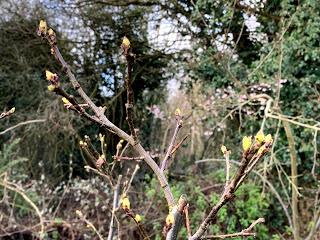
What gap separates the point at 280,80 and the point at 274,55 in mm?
347

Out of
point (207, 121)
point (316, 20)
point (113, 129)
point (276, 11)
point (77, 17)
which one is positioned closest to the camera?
point (113, 129)

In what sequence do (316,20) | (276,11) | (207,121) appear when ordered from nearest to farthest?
(316,20)
(276,11)
(207,121)

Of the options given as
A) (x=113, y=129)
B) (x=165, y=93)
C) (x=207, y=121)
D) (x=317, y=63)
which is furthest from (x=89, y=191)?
(x=113, y=129)

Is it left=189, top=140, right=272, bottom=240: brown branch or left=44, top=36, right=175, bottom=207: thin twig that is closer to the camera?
left=189, top=140, right=272, bottom=240: brown branch

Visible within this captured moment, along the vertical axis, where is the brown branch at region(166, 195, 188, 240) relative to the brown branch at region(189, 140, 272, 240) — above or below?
below

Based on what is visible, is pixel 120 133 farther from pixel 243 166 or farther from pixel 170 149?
pixel 243 166

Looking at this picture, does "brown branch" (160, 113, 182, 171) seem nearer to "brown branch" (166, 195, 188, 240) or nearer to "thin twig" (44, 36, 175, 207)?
"thin twig" (44, 36, 175, 207)

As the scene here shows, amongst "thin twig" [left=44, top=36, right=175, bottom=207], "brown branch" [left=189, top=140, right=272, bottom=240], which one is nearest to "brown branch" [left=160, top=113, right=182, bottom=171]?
"thin twig" [left=44, top=36, right=175, bottom=207]

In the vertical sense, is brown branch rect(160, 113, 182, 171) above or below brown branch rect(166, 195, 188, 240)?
above

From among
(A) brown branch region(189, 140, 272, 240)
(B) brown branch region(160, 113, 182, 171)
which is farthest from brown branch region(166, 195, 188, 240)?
(B) brown branch region(160, 113, 182, 171)

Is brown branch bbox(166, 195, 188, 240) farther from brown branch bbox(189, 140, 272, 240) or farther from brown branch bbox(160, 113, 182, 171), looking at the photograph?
brown branch bbox(160, 113, 182, 171)

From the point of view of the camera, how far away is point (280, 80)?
18.4ft

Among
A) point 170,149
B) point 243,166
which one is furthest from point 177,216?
point 170,149

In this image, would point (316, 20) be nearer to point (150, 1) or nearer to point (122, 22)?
point (150, 1)
